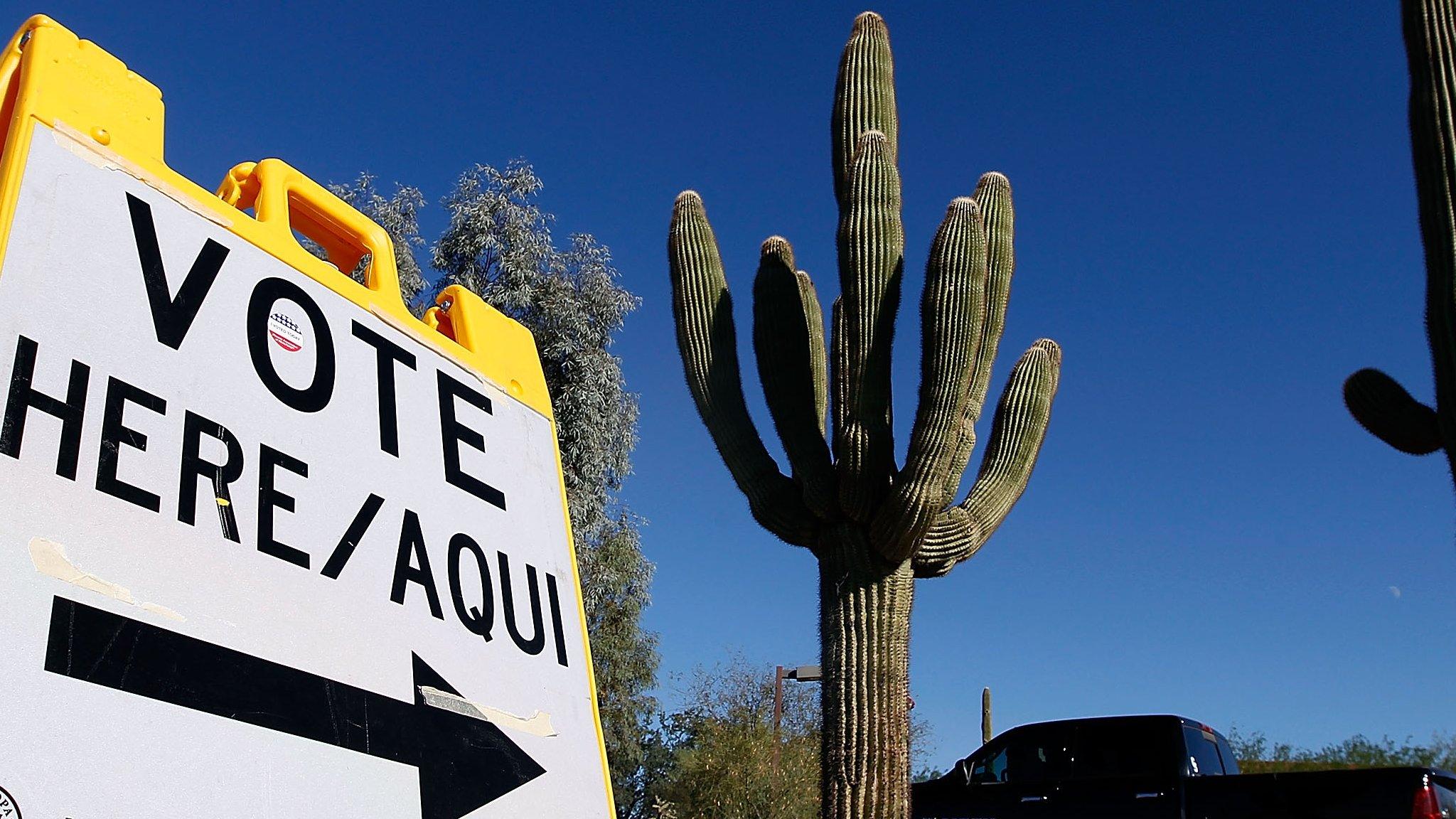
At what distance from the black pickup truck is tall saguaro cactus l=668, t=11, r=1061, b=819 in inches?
41.8

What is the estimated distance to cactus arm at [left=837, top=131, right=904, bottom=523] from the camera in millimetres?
7730

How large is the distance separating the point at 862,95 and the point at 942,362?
8.60ft

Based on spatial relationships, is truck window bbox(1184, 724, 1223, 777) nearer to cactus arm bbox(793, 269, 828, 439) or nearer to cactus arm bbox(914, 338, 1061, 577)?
cactus arm bbox(914, 338, 1061, 577)

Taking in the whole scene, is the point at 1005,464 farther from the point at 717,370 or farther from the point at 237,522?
the point at 237,522

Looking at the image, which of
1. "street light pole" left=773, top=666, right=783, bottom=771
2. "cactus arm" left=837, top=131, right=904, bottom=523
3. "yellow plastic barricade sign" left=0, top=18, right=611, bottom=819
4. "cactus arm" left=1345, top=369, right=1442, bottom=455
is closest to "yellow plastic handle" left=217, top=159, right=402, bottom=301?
"yellow plastic barricade sign" left=0, top=18, right=611, bottom=819

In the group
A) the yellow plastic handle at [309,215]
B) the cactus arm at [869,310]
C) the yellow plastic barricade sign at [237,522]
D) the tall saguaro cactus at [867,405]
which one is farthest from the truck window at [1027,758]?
the yellow plastic handle at [309,215]

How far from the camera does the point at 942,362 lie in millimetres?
7336

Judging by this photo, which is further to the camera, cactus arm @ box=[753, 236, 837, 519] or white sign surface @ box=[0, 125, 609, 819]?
cactus arm @ box=[753, 236, 837, 519]

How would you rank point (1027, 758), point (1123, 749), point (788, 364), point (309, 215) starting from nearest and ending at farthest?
1. point (309, 215)
2. point (1123, 749)
3. point (1027, 758)
4. point (788, 364)

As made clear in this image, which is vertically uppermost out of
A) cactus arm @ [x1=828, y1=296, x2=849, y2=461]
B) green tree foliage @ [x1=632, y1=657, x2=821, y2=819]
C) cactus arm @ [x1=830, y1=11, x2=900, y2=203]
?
cactus arm @ [x1=830, y1=11, x2=900, y2=203]

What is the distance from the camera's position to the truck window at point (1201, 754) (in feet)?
25.2

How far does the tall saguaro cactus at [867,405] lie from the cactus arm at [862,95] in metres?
0.01

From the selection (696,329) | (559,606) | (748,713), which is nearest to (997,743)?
(696,329)

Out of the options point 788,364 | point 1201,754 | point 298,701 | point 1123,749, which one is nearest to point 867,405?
point 788,364
